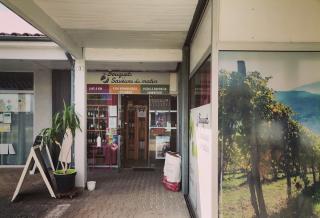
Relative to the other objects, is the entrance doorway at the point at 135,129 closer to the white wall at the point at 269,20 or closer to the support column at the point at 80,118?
the support column at the point at 80,118

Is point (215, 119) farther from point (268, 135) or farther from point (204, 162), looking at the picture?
point (204, 162)

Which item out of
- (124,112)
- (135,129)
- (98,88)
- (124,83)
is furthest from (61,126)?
(135,129)

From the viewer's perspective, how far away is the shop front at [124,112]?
8242mm

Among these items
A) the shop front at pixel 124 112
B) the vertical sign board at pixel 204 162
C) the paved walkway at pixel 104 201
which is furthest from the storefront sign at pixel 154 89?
the vertical sign board at pixel 204 162

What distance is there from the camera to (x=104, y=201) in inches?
213

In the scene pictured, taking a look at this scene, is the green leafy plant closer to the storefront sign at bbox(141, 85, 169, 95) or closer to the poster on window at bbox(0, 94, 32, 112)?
the storefront sign at bbox(141, 85, 169, 95)

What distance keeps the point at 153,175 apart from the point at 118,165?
1.06m

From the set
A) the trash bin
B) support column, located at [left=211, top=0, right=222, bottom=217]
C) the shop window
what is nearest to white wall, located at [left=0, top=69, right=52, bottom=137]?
the shop window

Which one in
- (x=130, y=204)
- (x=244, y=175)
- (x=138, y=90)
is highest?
(x=138, y=90)

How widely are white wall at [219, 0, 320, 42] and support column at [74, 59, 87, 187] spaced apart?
4.03 meters

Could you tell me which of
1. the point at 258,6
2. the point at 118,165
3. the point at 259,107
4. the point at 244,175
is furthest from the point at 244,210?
the point at 118,165

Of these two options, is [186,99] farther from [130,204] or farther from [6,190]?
[6,190]

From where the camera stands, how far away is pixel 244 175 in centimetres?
289

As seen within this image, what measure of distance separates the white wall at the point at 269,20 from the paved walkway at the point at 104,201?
2952 millimetres
